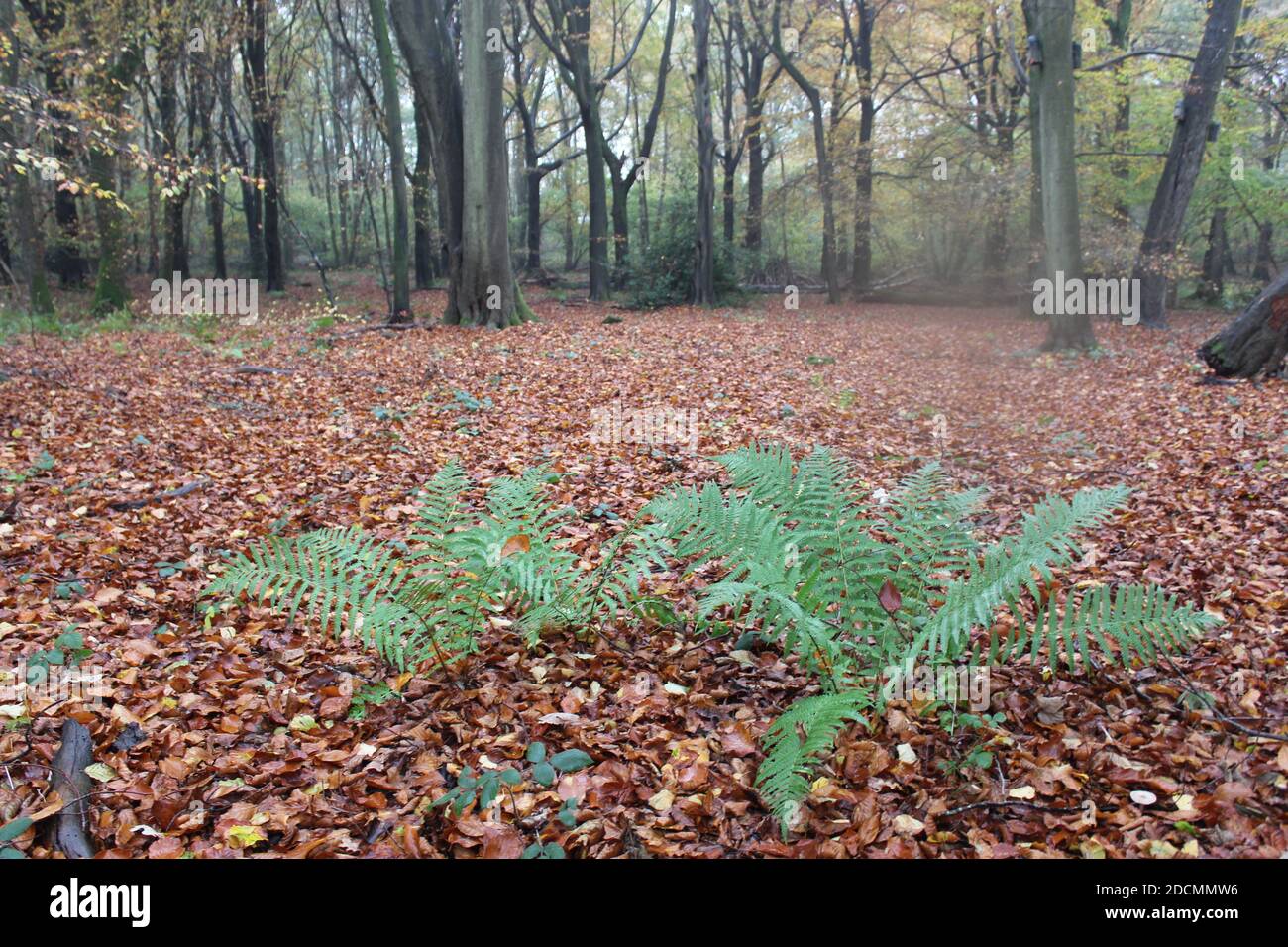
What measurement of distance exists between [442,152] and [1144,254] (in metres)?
13.7

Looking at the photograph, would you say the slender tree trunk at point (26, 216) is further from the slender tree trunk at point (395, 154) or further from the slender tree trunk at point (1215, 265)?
the slender tree trunk at point (1215, 265)

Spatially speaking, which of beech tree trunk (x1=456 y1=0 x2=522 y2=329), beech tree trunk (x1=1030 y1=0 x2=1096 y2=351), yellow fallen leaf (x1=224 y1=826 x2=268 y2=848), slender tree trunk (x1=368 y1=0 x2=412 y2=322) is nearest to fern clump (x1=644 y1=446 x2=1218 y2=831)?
yellow fallen leaf (x1=224 y1=826 x2=268 y2=848)

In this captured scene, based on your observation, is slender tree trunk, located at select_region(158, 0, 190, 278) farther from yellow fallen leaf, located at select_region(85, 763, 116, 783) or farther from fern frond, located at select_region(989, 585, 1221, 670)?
fern frond, located at select_region(989, 585, 1221, 670)

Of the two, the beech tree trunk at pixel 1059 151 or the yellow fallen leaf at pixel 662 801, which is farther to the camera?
the beech tree trunk at pixel 1059 151

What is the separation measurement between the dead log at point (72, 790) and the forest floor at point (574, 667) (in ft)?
0.17

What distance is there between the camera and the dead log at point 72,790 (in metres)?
2.23

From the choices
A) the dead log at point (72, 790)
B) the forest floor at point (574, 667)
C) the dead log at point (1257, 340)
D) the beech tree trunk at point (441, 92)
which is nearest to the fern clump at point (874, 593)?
the forest floor at point (574, 667)

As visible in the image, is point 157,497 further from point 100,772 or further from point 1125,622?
point 1125,622

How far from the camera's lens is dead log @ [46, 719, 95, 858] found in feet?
7.32

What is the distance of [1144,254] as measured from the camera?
15172 millimetres

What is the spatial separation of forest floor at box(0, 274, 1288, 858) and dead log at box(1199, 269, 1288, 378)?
1.28 feet
